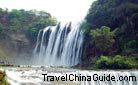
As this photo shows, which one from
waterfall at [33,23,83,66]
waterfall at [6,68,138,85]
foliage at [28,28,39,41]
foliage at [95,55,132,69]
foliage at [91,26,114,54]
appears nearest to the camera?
waterfall at [6,68,138,85]

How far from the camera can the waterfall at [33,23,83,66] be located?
55.0m

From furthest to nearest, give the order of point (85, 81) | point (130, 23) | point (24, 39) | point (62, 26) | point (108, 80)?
1. point (24, 39)
2. point (62, 26)
3. point (130, 23)
4. point (108, 80)
5. point (85, 81)

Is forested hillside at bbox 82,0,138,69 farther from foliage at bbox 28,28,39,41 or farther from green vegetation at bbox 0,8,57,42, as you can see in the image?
green vegetation at bbox 0,8,57,42

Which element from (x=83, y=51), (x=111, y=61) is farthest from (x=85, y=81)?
(x=83, y=51)

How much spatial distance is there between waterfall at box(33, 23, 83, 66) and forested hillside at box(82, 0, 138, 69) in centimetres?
301

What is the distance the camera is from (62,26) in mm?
63031

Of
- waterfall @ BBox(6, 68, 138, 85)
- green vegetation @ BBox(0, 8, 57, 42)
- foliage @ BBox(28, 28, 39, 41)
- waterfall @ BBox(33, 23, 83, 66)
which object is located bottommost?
waterfall @ BBox(6, 68, 138, 85)

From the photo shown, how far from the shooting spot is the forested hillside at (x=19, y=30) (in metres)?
76.4

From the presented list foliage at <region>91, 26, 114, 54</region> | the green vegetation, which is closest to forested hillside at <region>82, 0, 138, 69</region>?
foliage at <region>91, 26, 114, 54</region>

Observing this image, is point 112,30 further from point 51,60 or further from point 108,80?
point 108,80

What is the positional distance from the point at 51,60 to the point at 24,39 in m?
16.5

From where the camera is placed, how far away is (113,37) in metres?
47.9

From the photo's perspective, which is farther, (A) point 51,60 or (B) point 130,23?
(A) point 51,60

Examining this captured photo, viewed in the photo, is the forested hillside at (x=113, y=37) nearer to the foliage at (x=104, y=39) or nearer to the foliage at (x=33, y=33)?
the foliage at (x=104, y=39)
